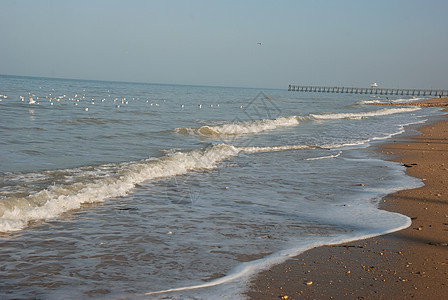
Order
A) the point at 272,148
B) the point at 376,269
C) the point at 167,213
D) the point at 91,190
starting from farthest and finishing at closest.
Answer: the point at 272,148
the point at 91,190
the point at 167,213
the point at 376,269

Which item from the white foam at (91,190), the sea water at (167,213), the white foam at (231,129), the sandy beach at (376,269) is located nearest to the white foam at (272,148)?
the sea water at (167,213)

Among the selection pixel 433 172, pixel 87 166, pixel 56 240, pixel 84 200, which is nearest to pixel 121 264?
pixel 56 240

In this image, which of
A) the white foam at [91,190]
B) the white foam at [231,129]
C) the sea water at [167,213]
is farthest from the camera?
the white foam at [231,129]

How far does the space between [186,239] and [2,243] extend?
2253 mm

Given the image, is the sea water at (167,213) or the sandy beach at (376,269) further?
the sea water at (167,213)

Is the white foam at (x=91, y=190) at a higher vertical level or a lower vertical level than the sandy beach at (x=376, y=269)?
lower

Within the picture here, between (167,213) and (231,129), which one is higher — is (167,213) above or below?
below

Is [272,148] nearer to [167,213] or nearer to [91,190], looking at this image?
[91,190]

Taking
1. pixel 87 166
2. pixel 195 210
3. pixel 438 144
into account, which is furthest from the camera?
pixel 438 144

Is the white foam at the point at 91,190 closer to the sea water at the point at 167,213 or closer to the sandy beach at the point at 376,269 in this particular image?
the sea water at the point at 167,213

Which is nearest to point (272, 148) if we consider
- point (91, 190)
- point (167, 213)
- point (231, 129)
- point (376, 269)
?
point (231, 129)

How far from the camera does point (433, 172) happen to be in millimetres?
11500

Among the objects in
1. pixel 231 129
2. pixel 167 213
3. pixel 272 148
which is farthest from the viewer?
pixel 231 129

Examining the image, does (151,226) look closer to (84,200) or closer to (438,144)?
(84,200)
